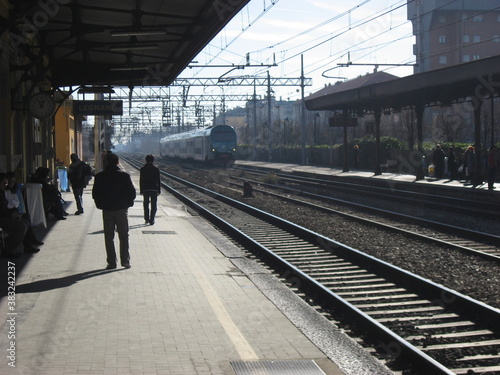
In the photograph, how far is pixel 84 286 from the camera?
27.1 ft

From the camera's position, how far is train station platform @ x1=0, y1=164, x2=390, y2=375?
5.39m

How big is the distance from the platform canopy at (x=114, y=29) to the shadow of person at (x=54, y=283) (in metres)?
4.61

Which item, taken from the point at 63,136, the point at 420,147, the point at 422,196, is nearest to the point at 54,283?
the point at 422,196

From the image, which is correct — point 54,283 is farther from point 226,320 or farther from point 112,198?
point 226,320

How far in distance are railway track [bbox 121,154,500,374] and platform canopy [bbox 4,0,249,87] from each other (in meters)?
4.32

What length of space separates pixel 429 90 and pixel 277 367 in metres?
22.6

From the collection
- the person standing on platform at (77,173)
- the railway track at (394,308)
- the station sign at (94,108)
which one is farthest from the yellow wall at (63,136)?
the railway track at (394,308)

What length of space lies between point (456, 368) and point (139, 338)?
272cm

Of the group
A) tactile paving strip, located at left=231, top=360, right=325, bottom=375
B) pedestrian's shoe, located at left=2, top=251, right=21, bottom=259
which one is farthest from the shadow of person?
tactile paving strip, located at left=231, top=360, right=325, bottom=375

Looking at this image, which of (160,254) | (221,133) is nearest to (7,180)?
(160,254)

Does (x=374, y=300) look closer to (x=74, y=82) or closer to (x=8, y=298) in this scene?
(x=8, y=298)

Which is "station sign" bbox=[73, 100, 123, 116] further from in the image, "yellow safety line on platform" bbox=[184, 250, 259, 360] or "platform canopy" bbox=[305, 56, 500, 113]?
"yellow safety line on platform" bbox=[184, 250, 259, 360]

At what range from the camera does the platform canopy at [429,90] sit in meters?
21.6

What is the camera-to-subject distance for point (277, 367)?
17.7 ft
